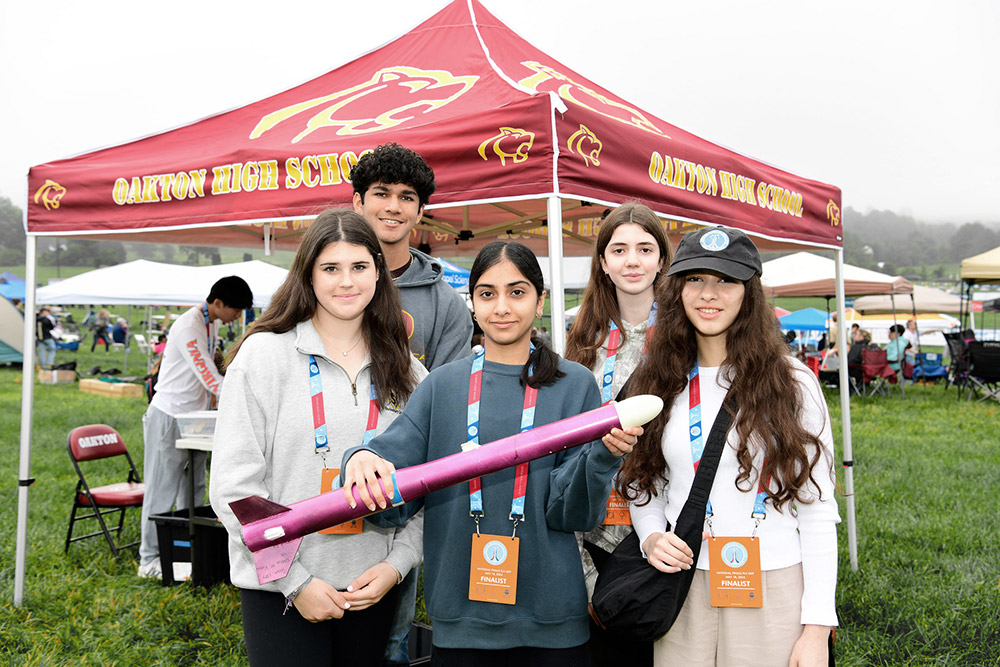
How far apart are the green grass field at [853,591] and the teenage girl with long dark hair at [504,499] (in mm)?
2455

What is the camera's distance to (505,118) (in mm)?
2877

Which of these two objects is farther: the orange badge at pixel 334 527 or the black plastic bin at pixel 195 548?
the black plastic bin at pixel 195 548

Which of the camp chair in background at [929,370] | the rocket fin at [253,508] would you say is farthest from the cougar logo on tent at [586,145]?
the camp chair in background at [929,370]

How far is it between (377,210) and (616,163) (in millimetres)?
1186

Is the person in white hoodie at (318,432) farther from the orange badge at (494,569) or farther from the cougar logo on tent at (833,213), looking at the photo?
the cougar logo on tent at (833,213)

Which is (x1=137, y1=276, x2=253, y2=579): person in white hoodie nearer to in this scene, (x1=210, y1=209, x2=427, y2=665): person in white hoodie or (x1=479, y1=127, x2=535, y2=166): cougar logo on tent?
(x1=479, y1=127, x2=535, y2=166): cougar logo on tent

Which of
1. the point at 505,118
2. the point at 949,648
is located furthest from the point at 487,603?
the point at 949,648

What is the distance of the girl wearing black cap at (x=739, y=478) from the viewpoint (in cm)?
172

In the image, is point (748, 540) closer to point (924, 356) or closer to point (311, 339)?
point (311, 339)

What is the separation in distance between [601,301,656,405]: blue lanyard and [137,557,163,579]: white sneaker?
389cm

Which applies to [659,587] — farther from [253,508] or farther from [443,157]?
[443,157]

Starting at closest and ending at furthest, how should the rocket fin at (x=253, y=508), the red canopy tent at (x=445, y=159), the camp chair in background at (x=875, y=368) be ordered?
the rocket fin at (x=253, y=508) → the red canopy tent at (x=445, y=159) → the camp chair in background at (x=875, y=368)

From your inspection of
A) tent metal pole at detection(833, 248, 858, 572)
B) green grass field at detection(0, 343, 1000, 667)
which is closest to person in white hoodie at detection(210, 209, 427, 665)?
green grass field at detection(0, 343, 1000, 667)

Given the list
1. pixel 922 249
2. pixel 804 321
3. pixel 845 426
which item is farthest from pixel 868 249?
pixel 845 426
